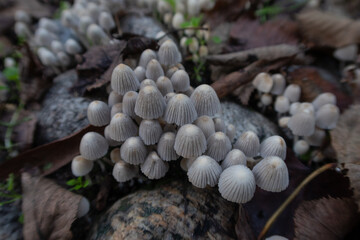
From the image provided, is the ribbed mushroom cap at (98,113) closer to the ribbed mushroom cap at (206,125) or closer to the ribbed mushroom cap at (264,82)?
the ribbed mushroom cap at (206,125)

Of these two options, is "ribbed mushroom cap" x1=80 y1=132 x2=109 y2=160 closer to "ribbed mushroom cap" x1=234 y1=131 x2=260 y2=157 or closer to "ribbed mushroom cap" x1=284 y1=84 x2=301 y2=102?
"ribbed mushroom cap" x1=234 y1=131 x2=260 y2=157

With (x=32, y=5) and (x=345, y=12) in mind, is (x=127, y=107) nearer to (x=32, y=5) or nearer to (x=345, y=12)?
(x=32, y=5)

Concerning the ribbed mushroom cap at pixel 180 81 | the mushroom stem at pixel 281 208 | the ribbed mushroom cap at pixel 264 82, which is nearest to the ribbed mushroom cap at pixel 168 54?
the ribbed mushroom cap at pixel 180 81

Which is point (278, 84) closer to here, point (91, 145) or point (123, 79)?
point (123, 79)

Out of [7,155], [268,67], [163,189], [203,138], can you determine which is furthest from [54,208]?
[268,67]

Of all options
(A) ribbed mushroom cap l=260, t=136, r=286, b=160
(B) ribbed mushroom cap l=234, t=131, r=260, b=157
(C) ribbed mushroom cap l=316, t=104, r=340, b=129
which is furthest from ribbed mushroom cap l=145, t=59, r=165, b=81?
(C) ribbed mushroom cap l=316, t=104, r=340, b=129
